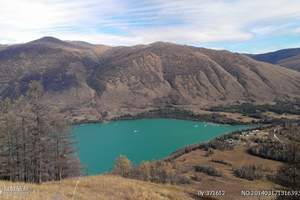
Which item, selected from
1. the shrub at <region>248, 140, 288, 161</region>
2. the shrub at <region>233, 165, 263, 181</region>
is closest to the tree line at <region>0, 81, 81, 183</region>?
the shrub at <region>233, 165, 263, 181</region>

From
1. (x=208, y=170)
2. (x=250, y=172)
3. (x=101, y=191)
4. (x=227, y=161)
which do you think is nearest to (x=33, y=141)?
(x=101, y=191)

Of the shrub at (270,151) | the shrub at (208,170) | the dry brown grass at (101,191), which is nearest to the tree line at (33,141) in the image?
the dry brown grass at (101,191)

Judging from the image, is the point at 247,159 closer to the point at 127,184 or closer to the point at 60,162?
the point at 60,162

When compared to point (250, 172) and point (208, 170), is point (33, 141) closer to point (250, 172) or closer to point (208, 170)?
point (208, 170)

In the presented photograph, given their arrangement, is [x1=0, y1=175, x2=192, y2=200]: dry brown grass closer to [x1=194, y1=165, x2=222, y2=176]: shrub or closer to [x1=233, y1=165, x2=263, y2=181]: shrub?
[x1=233, y1=165, x2=263, y2=181]: shrub

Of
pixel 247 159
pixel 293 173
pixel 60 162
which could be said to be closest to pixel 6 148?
pixel 60 162

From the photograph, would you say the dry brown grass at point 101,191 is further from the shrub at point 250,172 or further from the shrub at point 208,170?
the shrub at point 208,170
